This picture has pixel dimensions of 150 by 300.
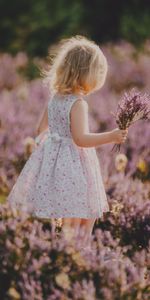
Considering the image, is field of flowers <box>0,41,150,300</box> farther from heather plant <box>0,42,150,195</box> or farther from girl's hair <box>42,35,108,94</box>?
girl's hair <box>42,35,108,94</box>

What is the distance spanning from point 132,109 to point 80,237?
0.81m

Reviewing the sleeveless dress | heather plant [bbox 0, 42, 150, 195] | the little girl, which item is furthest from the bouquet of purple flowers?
heather plant [bbox 0, 42, 150, 195]

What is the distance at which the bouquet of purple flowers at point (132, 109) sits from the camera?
399cm

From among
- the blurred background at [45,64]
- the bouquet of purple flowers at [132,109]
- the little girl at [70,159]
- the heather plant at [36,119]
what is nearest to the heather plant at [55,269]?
the little girl at [70,159]

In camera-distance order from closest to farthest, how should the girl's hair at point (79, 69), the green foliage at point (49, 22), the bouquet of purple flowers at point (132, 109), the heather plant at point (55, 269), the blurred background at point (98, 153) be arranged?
the heather plant at point (55, 269) → the blurred background at point (98, 153) → the bouquet of purple flowers at point (132, 109) → the girl's hair at point (79, 69) → the green foliage at point (49, 22)

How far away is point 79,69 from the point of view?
4195 mm

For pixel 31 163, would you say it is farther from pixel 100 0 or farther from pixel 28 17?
pixel 100 0

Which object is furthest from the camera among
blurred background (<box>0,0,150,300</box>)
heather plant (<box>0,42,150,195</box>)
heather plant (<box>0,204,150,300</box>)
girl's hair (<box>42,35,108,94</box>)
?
heather plant (<box>0,42,150,195</box>)

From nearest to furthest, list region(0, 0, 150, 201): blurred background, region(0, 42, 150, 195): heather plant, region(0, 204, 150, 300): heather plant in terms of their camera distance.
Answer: region(0, 204, 150, 300): heather plant, region(0, 42, 150, 195): heather plant, region(0, 0, 150, 201): blurred background

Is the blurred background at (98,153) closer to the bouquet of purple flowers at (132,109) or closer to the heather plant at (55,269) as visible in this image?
the heather plant at (55,269)

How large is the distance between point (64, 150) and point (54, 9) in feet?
39.7

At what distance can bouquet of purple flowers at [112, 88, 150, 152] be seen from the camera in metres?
3.99

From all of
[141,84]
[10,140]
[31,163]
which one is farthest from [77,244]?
[141,84]

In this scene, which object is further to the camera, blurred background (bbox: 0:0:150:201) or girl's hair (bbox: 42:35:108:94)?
blurred background (bbox: 0:0:150:201)
